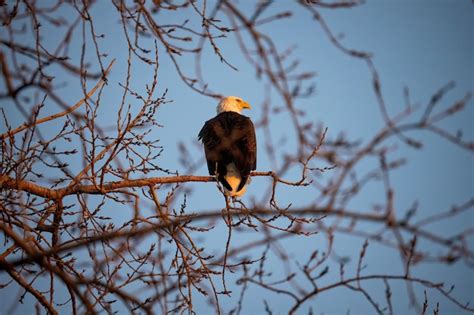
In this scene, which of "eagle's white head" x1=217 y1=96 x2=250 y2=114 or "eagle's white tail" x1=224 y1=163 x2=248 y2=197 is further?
"eagle's white head" x1=217 y1=96 x2=250 y2=114

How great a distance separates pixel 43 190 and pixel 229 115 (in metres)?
3.37

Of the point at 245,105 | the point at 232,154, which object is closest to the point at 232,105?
the point at 245,105

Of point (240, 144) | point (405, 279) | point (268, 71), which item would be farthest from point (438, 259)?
point (240, 144)

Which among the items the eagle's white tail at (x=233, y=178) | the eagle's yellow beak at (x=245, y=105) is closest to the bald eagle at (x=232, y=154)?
the eagle's white tail at (x=233, y=178)

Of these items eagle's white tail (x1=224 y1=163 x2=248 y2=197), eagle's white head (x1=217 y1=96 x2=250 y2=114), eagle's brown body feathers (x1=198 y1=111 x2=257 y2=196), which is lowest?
eagle's white tail (x1=224 y1=163 x2=248 y2=197)

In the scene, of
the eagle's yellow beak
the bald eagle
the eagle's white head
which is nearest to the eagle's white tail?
the bald eagle

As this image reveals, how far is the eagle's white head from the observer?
757 cm

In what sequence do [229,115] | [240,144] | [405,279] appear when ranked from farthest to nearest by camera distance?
[229,115]
[240,144]
[405,279]

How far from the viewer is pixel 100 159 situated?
3.83 metres

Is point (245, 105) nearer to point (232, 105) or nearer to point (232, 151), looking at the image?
point (232, 105)

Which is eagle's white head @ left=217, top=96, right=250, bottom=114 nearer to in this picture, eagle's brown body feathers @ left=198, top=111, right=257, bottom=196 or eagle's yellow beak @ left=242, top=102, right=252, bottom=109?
eagle's yellow beak @ left=242, top=102, right=252, bottom=109

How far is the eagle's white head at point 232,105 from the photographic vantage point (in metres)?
7.57

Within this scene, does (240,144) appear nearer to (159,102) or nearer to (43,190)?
(159,102)

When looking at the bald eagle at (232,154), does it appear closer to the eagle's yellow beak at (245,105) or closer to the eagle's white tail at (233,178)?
the eagle's white tail at (233,178)
